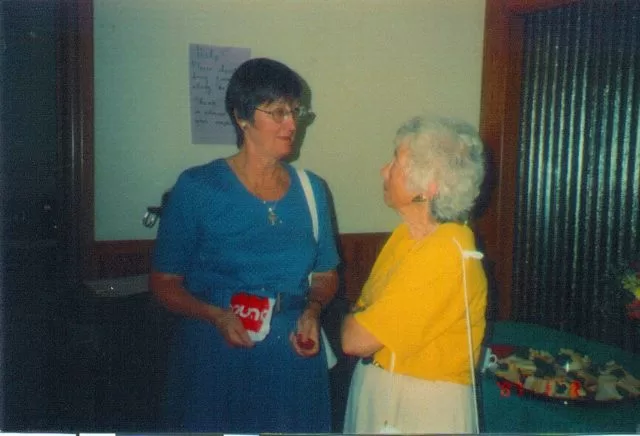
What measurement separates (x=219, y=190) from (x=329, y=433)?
0.58 metres

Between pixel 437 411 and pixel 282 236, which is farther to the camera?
pixel 282 236

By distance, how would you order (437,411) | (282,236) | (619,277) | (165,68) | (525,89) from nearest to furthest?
(437,411) → (282,236) → (619,277) → (165,68) → (525,89)

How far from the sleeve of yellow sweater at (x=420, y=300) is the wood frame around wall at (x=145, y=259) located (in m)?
1.03

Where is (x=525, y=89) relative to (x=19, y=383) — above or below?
above

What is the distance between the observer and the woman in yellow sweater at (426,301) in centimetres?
87

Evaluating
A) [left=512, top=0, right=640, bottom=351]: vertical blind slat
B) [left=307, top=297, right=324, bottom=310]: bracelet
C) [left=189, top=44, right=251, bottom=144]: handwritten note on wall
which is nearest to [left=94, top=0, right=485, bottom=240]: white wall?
[left=189, top=44, right=251, bottom=144]: handwritten note on wall

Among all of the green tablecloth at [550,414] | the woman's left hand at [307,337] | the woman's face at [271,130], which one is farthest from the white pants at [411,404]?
the woman's face at [271,130]

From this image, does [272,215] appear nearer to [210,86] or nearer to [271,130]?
[271,130]

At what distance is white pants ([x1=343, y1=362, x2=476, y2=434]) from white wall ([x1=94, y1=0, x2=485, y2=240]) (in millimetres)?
1021

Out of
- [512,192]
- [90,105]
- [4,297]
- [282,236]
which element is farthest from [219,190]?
[512,192]

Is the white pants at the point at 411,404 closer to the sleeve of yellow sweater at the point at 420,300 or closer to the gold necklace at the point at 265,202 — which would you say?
the sleeve of yellow sweater at the point at 420,300

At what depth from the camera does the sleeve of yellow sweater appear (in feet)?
2.83

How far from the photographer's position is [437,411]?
3.10 ft

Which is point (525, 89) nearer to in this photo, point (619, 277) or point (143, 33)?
point (619, 277)
